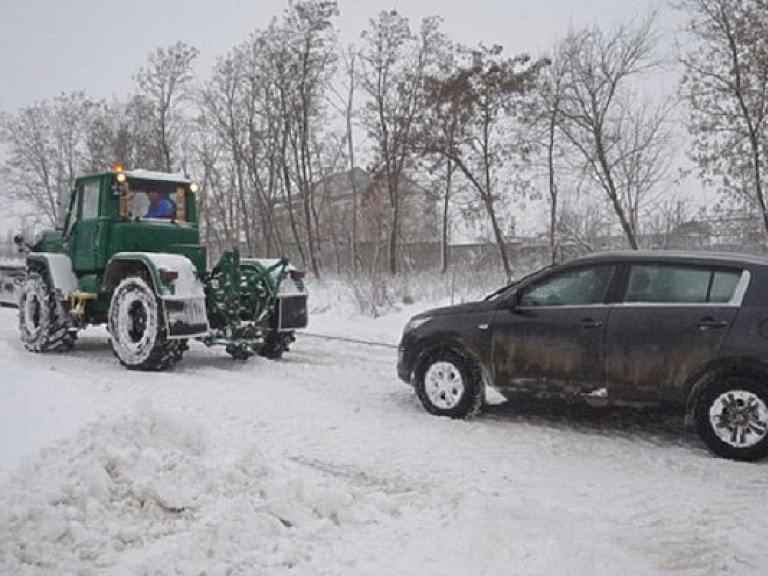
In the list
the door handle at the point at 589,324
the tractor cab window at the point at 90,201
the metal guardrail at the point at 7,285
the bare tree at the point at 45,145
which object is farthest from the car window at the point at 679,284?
the bare tree at the point at 45,145

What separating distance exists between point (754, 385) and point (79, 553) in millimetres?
4972

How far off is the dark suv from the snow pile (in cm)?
234

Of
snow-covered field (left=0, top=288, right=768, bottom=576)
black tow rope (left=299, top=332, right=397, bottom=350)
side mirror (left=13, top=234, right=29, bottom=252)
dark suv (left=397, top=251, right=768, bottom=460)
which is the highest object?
side mirror (left=13, top=234, right=29, bottom=252)

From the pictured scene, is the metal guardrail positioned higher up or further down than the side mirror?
further down

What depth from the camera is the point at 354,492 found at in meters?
4.86

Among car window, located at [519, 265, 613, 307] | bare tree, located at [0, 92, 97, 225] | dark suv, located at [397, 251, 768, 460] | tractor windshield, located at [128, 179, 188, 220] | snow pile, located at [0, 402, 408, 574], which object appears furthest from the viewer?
bare tree, located at [0, 92, 97, 225]

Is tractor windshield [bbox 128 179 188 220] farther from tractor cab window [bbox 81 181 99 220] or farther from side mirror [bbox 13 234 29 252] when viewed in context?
side mirror [bbox 13 234 29 252]

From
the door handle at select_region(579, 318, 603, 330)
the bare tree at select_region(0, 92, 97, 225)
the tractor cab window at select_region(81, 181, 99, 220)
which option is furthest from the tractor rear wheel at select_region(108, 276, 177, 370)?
the bare tree at select_region(0, 92, 97, 225)

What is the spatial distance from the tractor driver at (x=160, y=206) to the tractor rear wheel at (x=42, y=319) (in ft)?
6.41

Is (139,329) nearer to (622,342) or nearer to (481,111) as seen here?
(622,342)

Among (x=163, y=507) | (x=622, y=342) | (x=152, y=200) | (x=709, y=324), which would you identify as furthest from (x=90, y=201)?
(x=709, y=324)

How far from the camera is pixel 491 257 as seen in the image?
2458 centimetres

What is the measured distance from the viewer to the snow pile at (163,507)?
3.67 m

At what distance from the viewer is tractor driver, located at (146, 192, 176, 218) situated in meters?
10.7
